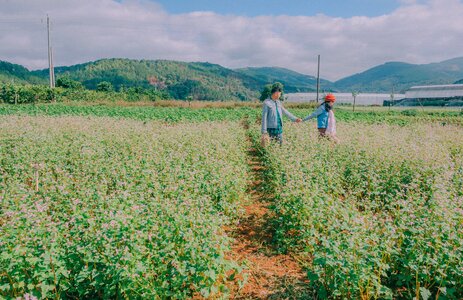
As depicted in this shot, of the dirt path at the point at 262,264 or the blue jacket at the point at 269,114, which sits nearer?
the dirt path at the point at 262,264

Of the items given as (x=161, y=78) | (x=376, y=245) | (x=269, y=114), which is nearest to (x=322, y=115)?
(x=269, y=114)

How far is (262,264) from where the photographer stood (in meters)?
4.68

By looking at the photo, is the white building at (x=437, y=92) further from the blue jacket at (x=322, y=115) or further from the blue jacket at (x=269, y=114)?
the blue jacket at (x=269, y=114)

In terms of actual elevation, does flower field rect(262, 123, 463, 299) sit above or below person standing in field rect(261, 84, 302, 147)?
below

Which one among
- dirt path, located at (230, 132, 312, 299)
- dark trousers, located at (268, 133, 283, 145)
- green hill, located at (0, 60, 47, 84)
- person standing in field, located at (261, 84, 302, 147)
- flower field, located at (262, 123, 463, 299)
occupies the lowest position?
dirt path, located at (230, 132, 312, 299)

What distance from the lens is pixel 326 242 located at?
3.34 meters

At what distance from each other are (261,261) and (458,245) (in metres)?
2.46

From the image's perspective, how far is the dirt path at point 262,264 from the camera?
157 inches

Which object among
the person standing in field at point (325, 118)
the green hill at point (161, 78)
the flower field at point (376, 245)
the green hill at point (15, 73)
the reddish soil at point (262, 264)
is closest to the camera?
the flower field at point (376, 245)

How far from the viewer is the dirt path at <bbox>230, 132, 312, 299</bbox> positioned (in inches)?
157

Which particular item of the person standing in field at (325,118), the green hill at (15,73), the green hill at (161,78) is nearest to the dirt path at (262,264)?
the person standing in field at (325,118)

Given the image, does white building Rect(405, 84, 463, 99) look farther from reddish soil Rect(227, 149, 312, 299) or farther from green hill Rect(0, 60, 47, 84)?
green hill Rect(0, 60, 47, 84)

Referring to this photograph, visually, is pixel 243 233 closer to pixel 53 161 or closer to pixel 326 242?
pixel 326 242

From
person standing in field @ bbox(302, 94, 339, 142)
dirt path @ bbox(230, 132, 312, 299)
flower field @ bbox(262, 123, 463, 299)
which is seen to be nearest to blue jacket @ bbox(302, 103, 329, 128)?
person standing in field @ bbox(302, 94, 339, 142)
